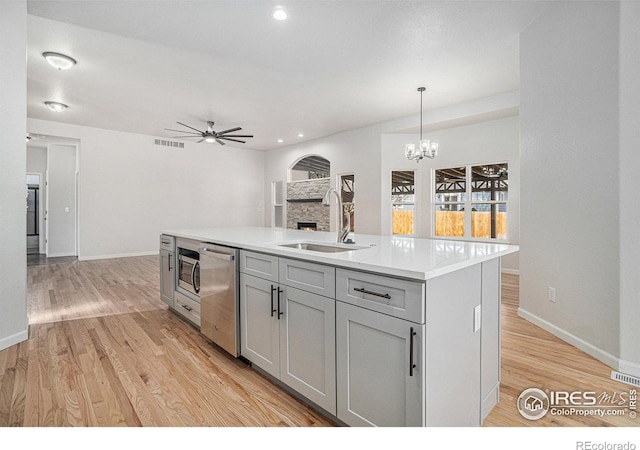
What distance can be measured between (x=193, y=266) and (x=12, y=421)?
143 cm

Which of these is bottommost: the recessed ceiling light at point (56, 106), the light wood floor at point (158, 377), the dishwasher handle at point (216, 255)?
the light wood floor at point (158, 377)

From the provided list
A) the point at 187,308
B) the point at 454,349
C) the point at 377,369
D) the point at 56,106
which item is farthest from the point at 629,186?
the point at 56,106

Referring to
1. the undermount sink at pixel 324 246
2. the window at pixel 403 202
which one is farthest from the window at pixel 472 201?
the undermount sink at pixel 324 246

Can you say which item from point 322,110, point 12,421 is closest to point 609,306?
point 12,421

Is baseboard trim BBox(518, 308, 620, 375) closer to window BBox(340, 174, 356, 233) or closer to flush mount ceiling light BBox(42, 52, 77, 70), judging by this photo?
window BBox(340, 174, 356, 233)

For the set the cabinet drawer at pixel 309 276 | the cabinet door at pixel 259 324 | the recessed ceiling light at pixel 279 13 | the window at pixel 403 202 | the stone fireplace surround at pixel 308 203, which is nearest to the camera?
the cabinet drawer at pixel 309 276

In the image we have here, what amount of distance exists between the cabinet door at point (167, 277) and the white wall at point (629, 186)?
3778 mm

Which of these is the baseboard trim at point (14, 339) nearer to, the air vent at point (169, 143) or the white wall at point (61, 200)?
the white wall at point (61, 200)

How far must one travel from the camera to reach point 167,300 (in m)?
3.40

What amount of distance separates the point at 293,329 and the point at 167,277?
86.4 inches

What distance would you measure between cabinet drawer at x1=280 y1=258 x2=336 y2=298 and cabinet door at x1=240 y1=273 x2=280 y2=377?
0.14 m

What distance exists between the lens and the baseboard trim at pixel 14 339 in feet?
8.12

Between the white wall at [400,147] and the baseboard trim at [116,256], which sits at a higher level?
the white wall at [400,147]

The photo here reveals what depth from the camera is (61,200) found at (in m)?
7.54
